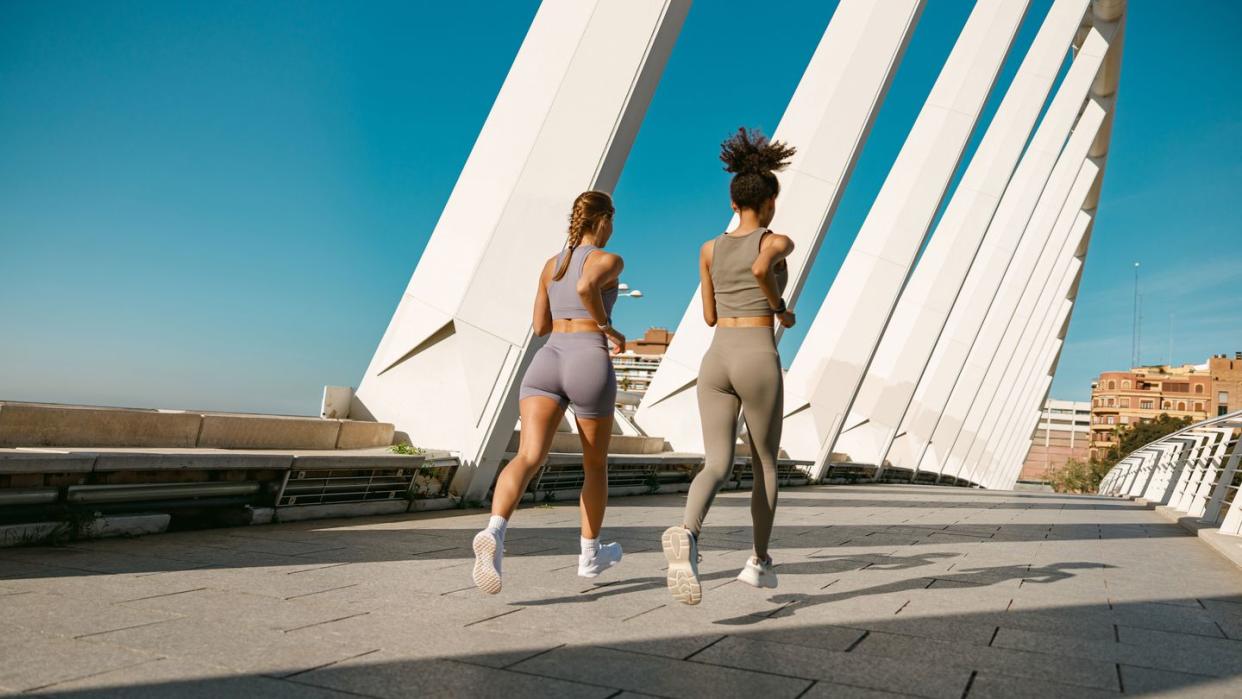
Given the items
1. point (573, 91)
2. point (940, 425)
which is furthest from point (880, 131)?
point (573, 91)

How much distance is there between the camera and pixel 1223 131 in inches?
1989

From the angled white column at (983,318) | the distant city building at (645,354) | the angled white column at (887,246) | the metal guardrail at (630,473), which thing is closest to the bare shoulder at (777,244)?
the metal guardrail at (630,473)

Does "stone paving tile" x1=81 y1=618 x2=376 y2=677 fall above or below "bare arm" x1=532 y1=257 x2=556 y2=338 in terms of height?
below


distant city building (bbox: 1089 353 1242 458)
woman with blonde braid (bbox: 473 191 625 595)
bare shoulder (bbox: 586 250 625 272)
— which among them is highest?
distant city building (bbox: 1089 353 1242 458)

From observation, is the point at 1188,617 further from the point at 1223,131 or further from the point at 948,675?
the point at 1223,131

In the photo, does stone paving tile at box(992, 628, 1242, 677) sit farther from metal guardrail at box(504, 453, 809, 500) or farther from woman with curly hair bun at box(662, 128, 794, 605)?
metal guardrail at box(504, 453, 809, 500)

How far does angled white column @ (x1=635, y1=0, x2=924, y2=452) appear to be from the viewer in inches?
516

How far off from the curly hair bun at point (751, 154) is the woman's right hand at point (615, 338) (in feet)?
3.09

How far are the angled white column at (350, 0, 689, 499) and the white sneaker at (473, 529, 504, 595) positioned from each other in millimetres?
3956

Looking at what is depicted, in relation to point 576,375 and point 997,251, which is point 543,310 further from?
point 997,251

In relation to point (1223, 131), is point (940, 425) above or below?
below

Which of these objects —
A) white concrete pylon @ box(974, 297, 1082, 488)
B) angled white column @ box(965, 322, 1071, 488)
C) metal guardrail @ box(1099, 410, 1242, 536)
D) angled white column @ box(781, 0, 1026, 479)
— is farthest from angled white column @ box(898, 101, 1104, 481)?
angled white column @ box(781, 0, 1026, 479)

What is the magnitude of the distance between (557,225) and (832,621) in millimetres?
4737

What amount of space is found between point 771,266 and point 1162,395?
148546 mm
